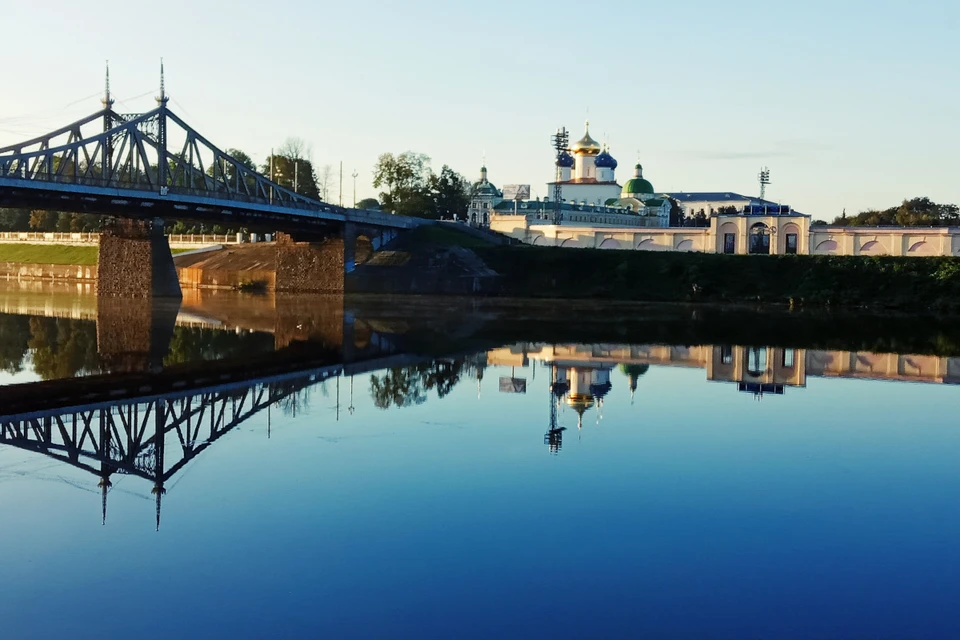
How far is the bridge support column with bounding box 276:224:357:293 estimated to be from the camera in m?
74.9

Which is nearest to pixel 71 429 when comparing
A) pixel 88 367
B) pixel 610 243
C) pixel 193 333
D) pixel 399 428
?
pixel 399 428

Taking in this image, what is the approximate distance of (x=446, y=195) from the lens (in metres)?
108

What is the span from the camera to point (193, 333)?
40406 millimetres

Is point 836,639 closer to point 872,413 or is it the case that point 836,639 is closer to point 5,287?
point 872,413

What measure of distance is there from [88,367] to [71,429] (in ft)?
31.3

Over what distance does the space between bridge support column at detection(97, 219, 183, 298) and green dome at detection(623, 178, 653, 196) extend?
9625 centimetres

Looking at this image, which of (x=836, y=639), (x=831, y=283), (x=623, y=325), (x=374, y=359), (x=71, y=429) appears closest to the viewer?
(x=836, y=639)

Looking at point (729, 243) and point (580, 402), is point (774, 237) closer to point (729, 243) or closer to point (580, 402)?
point (729, 243)

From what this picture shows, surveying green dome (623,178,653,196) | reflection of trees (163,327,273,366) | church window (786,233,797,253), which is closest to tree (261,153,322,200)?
church window (786,233,797,253)

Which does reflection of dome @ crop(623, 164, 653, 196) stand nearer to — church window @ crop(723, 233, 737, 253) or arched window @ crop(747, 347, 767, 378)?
church window @ crop(723, 233, 737, 253)

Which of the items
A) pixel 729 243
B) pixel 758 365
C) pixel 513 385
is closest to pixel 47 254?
pixel 729 243

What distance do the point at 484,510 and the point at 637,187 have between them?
5587 inches

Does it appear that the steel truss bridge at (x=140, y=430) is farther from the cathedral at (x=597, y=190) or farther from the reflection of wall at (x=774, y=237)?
the cathedral at (x=597, y=190)

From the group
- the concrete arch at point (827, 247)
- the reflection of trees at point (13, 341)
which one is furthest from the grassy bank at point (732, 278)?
the reflection of trees at point (13, 341)
